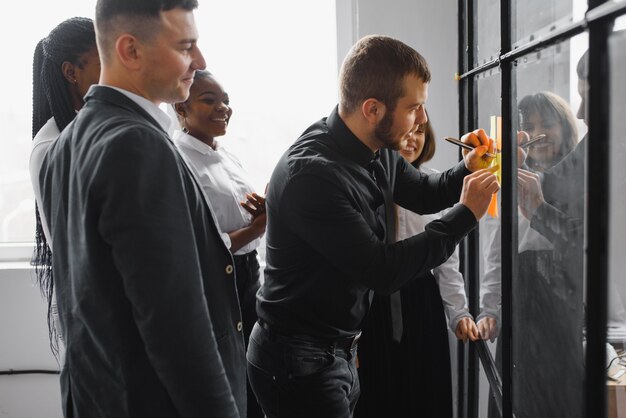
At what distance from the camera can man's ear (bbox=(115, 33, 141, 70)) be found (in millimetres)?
852

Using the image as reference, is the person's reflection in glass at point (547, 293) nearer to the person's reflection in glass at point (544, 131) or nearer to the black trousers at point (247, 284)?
the person's reflection in glass at point (544, 131)

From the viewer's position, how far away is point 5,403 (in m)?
2.38

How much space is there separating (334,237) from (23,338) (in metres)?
1.75

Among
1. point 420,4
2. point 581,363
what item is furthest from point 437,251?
point 420,4

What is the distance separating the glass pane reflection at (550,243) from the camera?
76cm

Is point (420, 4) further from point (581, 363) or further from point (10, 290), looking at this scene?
point (10, 290)

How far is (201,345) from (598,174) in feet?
1.77

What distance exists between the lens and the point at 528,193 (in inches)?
39.1

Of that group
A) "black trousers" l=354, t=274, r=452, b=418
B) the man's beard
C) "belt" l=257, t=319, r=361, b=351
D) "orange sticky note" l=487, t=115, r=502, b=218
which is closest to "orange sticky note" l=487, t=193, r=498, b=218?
"orange sticky note" l=487, t=115, r=502, b=218

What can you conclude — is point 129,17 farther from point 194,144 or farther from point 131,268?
point 194,144

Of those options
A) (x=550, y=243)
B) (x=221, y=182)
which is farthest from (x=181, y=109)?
(x=550, y=243)

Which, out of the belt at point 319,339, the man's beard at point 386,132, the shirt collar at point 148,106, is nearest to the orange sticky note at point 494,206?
the man's beard at point 386,132

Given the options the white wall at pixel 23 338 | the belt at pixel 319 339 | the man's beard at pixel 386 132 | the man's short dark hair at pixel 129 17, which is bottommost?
the white wall at pixel 23 338

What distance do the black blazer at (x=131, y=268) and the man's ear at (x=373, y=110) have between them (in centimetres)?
46
